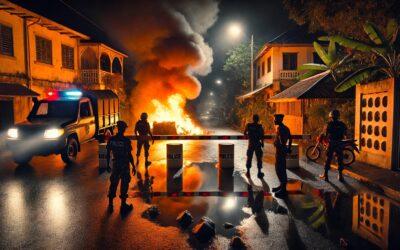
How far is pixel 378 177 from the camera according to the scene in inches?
326

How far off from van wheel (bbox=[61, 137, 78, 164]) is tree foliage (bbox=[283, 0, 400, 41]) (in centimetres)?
1110

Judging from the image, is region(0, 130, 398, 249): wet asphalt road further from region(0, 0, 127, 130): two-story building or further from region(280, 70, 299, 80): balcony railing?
region(280, 70, 299, 80): balcony railing

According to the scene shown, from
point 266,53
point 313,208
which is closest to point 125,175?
point 313,208

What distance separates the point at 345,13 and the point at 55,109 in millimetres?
11958

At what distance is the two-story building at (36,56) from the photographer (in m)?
16.6

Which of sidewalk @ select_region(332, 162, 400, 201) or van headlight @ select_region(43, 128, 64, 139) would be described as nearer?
sidewalk @ select_region(332, 162, 400, 201)

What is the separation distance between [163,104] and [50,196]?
17.7m

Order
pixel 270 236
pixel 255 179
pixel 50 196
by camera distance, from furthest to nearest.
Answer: pixel 255 179, pixel 50 196, pixel 270 236

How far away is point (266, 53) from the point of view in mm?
30922

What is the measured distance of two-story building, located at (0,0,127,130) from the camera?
16625 mm

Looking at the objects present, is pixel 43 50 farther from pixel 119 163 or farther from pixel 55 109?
pixel 119 163

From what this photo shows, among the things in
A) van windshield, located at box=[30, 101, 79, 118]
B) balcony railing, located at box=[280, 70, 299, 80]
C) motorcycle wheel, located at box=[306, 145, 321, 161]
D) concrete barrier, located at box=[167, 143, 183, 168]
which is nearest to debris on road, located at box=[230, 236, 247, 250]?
concrete barrier, located at box=[167, 143, 183, 168]

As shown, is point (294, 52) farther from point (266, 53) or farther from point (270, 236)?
point (270, 236)

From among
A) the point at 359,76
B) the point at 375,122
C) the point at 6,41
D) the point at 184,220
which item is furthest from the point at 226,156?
the point at 6,41
